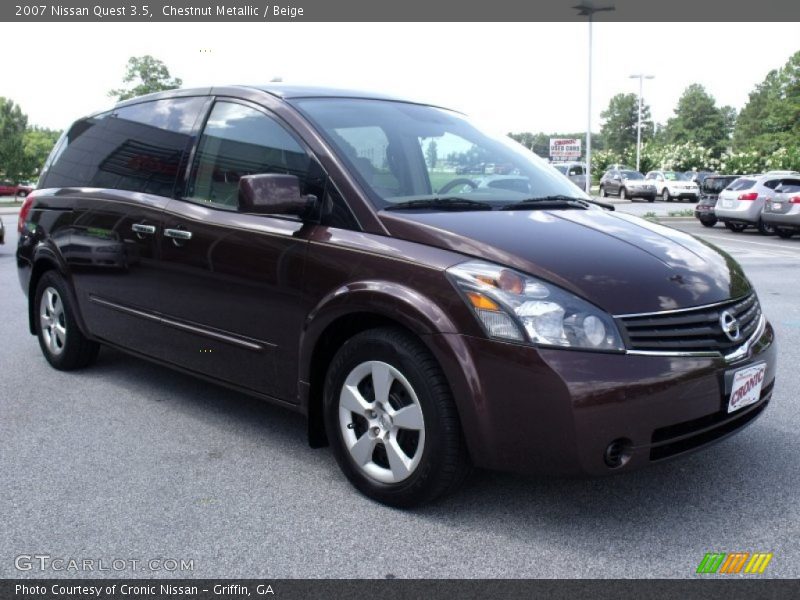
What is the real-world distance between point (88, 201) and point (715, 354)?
12.2 ft

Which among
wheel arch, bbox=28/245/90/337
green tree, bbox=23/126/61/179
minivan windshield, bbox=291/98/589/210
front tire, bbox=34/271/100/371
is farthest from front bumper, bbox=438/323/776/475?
green tree, bbox=23/126/61/179

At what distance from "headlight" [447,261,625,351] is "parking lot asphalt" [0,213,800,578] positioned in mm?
771

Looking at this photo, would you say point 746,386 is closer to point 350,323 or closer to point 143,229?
point 350,323

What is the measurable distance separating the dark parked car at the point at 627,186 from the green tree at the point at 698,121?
63531 mm

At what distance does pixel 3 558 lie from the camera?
294 cm

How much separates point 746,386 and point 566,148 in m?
36.6

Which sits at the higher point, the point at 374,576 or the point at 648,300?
the point at 648,300

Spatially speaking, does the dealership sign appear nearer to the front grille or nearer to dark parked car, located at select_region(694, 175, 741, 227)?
dark parked car, located at select_region(694, 175, 741, 227)

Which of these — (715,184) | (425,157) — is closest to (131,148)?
(425,157)

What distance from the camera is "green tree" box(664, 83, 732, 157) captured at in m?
104

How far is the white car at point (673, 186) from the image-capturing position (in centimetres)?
3991
